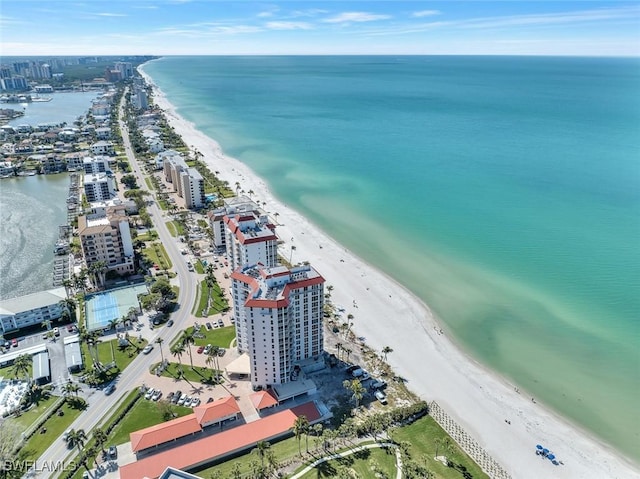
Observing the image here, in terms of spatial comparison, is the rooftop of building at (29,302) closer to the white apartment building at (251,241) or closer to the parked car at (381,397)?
the white apartment building at (251,241)

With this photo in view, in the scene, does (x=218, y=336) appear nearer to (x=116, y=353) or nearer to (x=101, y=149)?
(x=116, y=353)

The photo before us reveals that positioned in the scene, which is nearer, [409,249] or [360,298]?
[360,298]

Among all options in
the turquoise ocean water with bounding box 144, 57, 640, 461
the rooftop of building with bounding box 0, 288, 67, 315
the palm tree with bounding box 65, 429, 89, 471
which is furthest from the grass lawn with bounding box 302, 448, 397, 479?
the rooftop of building with bounding box 0, 288, 67, 315

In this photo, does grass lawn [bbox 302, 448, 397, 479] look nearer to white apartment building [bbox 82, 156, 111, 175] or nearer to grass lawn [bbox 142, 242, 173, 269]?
grass lawn [bbox 142, 242, 173, 269]

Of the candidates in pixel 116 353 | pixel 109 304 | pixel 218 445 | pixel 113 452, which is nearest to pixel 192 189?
pixel 109 304

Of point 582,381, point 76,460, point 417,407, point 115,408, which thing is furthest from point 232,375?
point 582,381

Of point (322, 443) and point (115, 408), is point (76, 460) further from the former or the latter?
point (322, 443)

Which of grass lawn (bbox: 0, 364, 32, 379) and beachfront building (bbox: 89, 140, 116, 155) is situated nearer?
grass lawn (bbox: 0, 364, 32, 379)

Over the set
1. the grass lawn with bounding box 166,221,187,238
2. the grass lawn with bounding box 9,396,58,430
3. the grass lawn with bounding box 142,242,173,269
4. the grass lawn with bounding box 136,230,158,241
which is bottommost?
the grass lawn with bounding box 9,396,58,430
